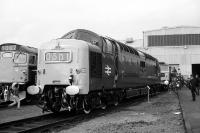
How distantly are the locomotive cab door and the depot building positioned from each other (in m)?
51.8

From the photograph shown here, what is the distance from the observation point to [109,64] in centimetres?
1516

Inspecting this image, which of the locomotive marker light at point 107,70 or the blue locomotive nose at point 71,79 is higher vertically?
the locomotive marker light at point 107,70

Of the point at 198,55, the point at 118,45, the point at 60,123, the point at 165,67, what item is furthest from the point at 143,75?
the point at 198,55

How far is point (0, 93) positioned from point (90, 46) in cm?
895

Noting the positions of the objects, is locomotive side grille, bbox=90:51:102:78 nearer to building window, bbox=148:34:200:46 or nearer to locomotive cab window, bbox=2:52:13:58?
locomotive cab window, bbox=2:52:13:58

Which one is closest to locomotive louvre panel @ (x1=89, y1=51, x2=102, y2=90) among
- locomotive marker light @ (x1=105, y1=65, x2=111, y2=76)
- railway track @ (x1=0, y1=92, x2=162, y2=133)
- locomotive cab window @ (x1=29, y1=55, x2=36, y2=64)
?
locomotive marker light @ (x1=105, y1=65, x2=111, y2=76)

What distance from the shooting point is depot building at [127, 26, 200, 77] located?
6706 cm

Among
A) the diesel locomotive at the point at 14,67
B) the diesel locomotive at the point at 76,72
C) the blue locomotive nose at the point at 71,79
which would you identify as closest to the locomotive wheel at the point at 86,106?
the diesel locomotive at the point at 76,72

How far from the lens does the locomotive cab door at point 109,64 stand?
1457cm

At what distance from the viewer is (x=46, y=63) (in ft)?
43.0

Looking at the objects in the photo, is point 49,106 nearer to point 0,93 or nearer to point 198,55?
point 0,93

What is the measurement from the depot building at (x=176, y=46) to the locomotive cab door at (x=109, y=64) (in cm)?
5179

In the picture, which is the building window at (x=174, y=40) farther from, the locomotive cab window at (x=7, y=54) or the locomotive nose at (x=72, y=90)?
the locomotive nose at (x=72, y=90)

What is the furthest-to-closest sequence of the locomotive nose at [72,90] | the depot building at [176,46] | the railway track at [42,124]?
the depot building at [176,46] → the locomotive nose at [72,90] → the railway track at [42,124]
